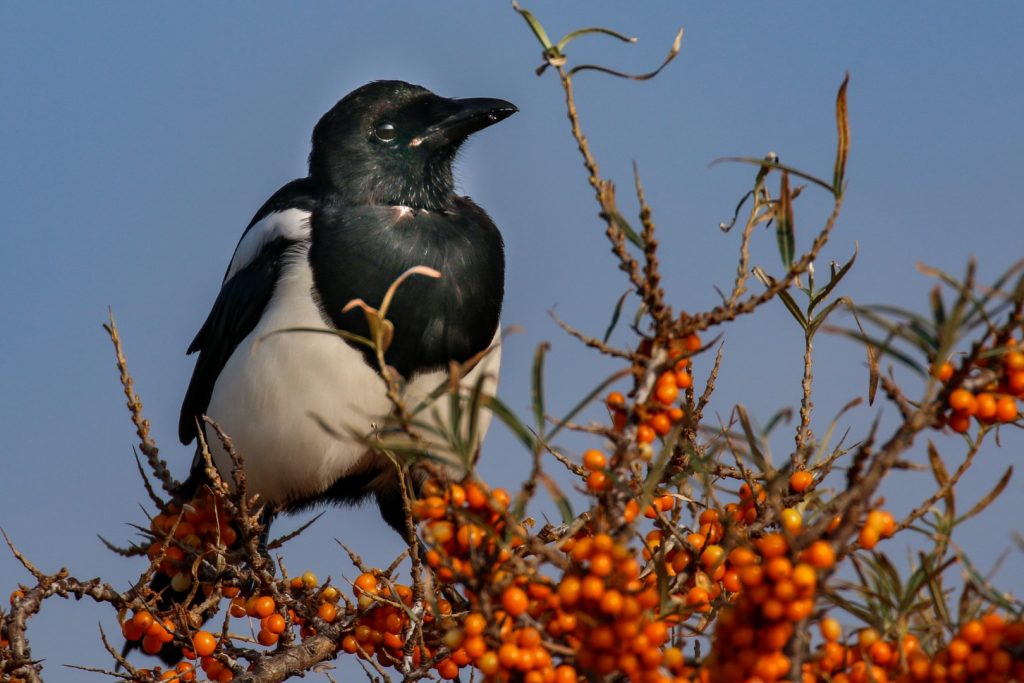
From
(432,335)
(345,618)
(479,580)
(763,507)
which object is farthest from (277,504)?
(479,580)

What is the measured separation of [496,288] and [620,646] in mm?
2588

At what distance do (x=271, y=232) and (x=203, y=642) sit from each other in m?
1.67

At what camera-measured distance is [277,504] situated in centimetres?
395

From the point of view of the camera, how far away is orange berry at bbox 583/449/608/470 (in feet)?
4.71

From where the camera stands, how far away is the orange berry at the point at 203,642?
8.19 feet

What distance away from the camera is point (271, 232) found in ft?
12.6

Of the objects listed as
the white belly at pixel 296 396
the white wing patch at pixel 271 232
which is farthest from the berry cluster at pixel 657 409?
the white wing patch at pixel 271 232

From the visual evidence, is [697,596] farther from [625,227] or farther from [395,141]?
[395,141]

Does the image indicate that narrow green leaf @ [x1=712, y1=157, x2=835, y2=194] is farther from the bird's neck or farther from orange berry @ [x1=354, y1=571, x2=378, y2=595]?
the bird's neck

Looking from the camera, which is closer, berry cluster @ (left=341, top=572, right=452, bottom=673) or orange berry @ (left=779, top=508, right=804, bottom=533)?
orange berry @ (left=779, top=508, right=804, bottom=533)

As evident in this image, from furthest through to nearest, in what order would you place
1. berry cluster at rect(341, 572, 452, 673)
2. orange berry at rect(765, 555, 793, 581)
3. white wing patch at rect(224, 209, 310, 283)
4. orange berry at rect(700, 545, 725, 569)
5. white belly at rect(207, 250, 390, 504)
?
white wing patch at rect(224, 209, 310, 283)
white belly at rect(207, 250, 390, 504)
berry cluster at rect(341, 572, 452, 673)
orange berry at rect(700, 545, 725, 569)
orange berry at rect(765, 555, 793, 581)

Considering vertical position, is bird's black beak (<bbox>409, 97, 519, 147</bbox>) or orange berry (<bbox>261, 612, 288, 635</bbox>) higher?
bird's black beak (<bbox>409, 97, 519, 147</bbox>)

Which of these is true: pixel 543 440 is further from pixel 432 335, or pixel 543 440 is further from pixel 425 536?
pixel 432 335

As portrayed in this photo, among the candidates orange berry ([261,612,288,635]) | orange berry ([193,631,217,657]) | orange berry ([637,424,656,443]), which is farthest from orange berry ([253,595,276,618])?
orange berry ([637,424,656,443])
